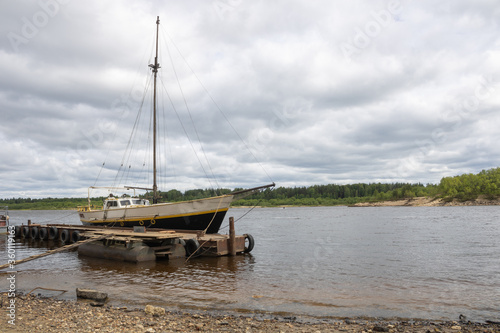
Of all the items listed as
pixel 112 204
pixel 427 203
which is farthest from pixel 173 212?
pixel 427 203

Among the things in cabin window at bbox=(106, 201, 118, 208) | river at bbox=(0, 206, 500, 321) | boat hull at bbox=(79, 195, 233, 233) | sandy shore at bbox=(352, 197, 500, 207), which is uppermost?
cabin window at bbox=(106, 201, 118, 208)

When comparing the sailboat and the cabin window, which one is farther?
the cabin window

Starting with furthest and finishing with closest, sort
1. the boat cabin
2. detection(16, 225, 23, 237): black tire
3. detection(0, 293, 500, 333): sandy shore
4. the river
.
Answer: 1. detection(16, 225, 23, 237): black tire
2. the boat cabin
3. the river
4. detection(0, 293, 500, 333): sandy shore

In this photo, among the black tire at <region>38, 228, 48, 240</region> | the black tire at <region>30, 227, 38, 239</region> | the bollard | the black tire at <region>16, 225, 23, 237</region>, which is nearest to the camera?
the bollard

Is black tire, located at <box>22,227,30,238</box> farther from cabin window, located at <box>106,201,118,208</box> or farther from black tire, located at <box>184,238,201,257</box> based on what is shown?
black tire, located at <box>184,238,201,257</box>

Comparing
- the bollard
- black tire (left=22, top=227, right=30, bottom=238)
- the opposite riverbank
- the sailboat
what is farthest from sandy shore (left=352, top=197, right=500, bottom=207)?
black tire (left=22, top=227, right=30, bottom=238)

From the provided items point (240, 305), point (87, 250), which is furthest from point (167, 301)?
point (87, 250)

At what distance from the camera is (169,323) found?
9391 millimetres

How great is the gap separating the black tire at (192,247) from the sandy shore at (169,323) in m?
10.9

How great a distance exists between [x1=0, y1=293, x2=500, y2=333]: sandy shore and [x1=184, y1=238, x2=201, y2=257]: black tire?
10884mm

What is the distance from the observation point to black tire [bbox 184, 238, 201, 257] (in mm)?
21906

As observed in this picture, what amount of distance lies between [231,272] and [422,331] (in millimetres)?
10660

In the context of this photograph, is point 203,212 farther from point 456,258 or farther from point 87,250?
point 456,258

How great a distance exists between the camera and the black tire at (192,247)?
21.9 meters
